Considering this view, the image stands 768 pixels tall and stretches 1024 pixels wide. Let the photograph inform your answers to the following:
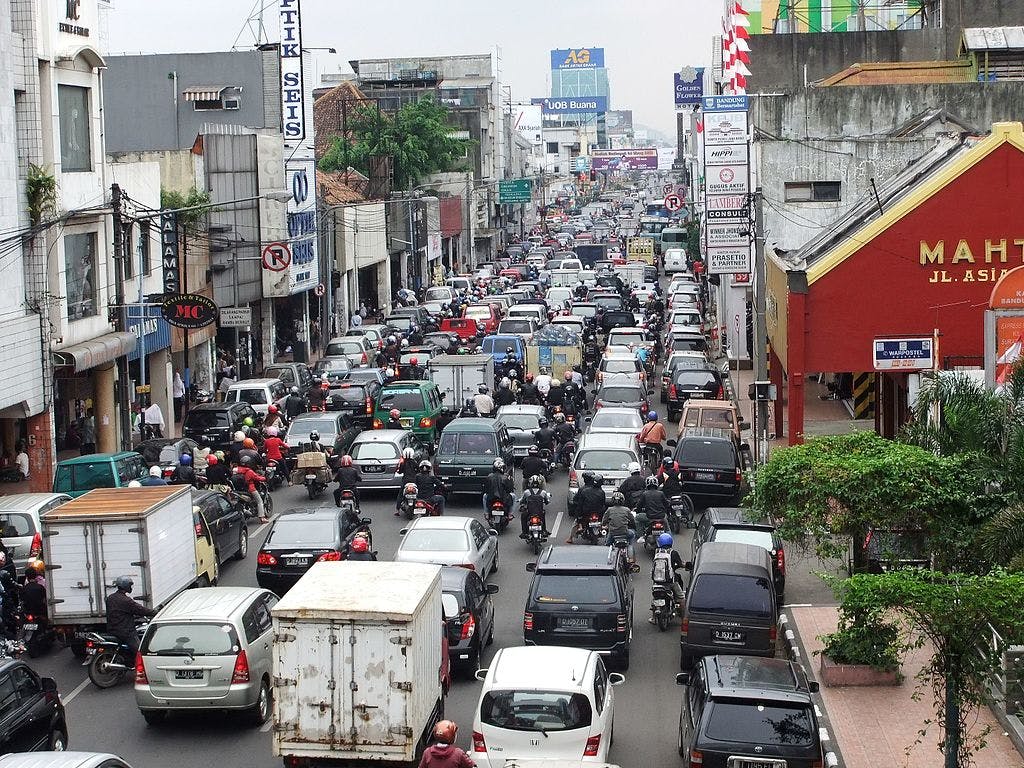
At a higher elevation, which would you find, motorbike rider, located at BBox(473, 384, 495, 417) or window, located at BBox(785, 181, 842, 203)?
window, located at BBox(785, 181, 842, 203)

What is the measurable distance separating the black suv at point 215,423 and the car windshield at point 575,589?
17436 mm

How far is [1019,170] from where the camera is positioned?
29.8 metres

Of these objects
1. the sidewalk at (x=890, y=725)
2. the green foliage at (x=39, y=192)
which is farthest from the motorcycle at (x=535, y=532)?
the green foliage at (x=39, y=192)

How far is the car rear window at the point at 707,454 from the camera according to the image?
30.0m

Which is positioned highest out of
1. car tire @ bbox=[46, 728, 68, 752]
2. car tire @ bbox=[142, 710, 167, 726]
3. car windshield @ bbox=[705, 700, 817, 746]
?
car windshield @ bbox=[705, 700, 817, 746]

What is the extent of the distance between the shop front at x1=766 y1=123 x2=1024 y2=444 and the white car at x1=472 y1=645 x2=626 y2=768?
15662mm

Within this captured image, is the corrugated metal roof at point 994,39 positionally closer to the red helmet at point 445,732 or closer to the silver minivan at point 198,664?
the silver minivan at point 198,664

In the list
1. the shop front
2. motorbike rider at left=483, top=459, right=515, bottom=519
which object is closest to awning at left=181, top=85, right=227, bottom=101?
the shop front

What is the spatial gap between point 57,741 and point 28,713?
88 cm

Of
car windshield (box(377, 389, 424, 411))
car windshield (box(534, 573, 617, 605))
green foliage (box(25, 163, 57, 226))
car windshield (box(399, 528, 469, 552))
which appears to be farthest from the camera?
car windshield (box(377, 389, 424, 411))

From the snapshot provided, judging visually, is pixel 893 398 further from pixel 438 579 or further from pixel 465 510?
pixel 438 579

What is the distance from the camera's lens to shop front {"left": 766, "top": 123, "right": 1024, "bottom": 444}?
29922mm

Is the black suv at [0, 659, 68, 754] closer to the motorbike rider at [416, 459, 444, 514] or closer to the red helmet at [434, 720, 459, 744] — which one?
the red helmet at [434, 720, 459, 744]

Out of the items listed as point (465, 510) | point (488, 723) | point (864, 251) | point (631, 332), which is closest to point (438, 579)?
point (488, 723)
